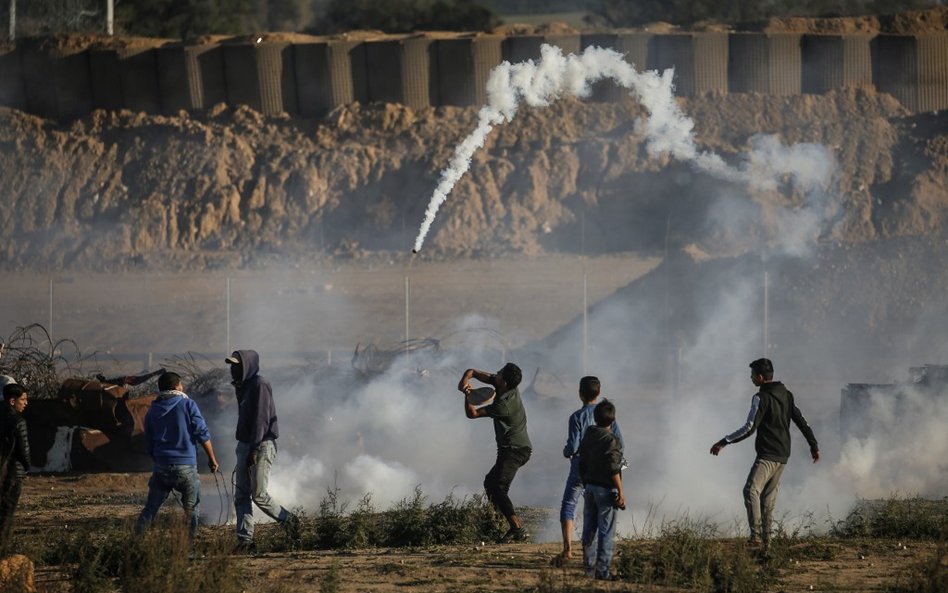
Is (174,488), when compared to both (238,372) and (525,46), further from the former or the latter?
(525,46)

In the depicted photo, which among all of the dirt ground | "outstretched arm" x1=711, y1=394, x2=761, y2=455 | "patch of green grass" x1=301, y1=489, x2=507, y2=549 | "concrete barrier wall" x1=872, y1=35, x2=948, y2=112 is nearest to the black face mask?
the dirt ground

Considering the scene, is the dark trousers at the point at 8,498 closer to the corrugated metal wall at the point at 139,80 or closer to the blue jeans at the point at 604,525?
the blue jeans at the point at 604,525

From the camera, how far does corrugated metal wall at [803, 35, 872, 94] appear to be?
35438mm

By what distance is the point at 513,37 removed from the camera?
113ft

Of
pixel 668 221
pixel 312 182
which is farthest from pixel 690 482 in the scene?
pixel 312 182

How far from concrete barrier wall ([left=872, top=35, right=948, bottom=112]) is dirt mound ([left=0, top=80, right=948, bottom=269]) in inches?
20.3

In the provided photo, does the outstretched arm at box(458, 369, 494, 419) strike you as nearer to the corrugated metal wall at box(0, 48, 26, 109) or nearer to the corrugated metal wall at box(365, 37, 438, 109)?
the corrugated metal wall at box(365, 37, 438, 109)

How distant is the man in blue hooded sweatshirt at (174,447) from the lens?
9.91m

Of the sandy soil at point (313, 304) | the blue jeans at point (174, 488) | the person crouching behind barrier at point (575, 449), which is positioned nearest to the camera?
the person crouching behind barrier at point (575, 449)

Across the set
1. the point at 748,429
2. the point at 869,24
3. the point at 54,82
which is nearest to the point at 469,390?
the point at 748,429

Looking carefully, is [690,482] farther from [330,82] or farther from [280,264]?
[330,82]

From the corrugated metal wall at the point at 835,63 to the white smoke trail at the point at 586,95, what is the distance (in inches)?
107

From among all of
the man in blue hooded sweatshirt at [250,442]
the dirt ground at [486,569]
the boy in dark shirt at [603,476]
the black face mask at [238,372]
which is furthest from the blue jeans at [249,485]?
the boy in dark shirt at [603,476]

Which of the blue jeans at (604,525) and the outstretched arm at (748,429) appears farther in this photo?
the outstretched arm at (748,429)
